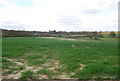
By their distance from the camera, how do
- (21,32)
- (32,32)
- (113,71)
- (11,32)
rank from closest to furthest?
(113,71)
(11,32)
(21,32)
(32,32)

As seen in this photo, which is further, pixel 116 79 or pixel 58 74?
pixel 58 74

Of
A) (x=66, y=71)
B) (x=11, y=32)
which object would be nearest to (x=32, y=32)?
(x=11, y=32)

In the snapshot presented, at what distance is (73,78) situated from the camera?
14.6 ft

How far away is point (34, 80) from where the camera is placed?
4.24 meters

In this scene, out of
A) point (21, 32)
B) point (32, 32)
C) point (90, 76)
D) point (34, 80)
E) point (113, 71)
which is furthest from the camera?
point (32, 32)

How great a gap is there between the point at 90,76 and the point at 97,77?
226 millimetres

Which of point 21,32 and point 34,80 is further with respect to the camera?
point 21,32

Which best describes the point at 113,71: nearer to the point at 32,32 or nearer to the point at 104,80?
the point at 104,80

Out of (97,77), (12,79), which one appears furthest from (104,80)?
(12,79)

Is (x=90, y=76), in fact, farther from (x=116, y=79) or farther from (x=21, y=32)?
(x=21, y=32)

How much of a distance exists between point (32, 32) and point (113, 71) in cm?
3922

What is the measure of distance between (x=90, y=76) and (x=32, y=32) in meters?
39.5

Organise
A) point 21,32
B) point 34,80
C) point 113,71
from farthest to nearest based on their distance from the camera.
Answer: point 21,32 < point 113,71 < point 34,80

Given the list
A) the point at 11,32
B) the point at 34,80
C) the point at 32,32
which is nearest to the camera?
the point at 34,80
